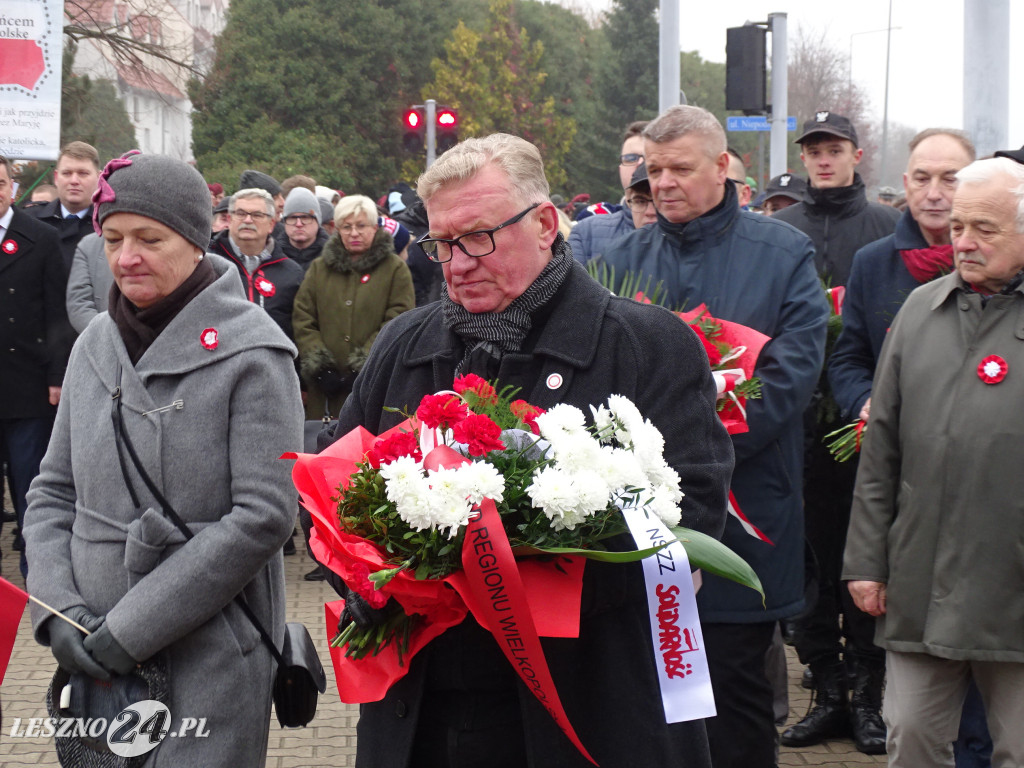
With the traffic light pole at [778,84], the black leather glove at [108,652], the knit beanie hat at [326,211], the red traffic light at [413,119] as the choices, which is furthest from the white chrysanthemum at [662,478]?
the red traffic light at [413,119]

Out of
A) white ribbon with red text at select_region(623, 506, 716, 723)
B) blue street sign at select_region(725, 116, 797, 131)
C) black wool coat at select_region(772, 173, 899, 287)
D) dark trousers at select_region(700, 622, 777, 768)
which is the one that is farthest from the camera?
blue street sign at select_region(725, 116, 797, 131)

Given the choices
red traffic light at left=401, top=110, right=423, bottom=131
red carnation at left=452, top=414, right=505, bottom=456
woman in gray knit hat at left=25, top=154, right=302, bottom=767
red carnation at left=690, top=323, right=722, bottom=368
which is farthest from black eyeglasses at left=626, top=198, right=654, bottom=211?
red traffic light at left=401, top=110, right=423, bottom=131

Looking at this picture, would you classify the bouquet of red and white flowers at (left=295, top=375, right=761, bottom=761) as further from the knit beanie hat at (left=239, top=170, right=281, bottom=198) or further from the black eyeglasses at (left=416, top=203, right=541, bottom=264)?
the knit beanie hat at (left=239, top=170, right=281, bottom=198)

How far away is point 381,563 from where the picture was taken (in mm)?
2234

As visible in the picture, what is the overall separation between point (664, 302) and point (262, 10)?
35.1 meters

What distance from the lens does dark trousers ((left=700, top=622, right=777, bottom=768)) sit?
406 cm

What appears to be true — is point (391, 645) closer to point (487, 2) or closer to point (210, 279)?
point (210, 279)

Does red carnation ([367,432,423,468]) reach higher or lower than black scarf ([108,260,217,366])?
lower

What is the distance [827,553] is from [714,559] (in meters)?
3.35

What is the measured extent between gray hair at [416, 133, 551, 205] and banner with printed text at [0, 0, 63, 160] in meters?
6.32

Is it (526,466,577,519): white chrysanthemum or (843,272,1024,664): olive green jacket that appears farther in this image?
(843,272,1024,664): olive green jacket

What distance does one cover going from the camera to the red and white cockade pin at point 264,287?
8.59 m

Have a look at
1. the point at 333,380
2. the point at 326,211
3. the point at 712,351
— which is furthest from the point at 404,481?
the point at 326,211

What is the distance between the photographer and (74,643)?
9.72ft
